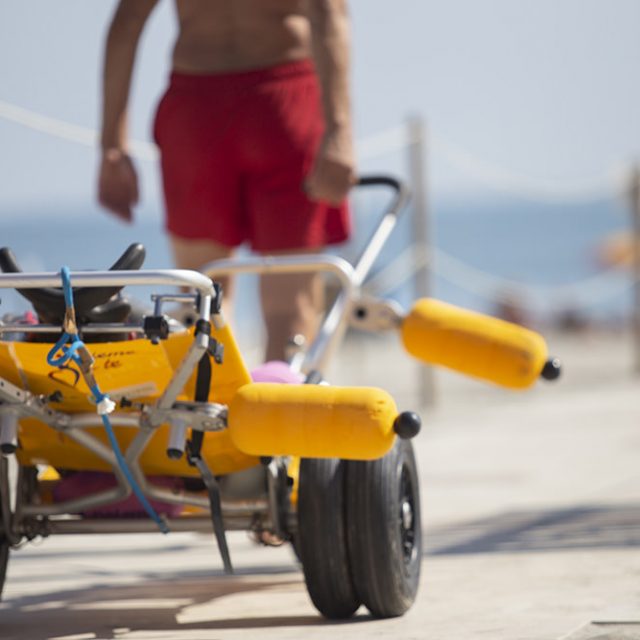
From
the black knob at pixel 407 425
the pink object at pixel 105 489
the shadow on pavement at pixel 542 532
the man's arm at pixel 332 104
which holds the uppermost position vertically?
the man's arm at pixel 332 104

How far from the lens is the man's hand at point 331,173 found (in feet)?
11.4

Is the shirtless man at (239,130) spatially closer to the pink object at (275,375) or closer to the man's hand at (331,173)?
the man's hand at (331,173)

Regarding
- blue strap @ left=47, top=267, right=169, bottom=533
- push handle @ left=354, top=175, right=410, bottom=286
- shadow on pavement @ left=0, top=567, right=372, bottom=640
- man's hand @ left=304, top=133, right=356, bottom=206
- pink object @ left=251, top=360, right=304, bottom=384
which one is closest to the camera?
blue strap @ left=47, top=267, right=169, bottom=533

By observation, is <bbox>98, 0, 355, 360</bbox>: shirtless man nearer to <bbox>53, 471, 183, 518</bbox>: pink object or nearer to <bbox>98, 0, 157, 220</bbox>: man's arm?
<bbox>98, 0, 157, 220</bbox>: man's arm

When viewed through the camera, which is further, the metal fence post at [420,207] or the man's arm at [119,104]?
the metal fence post at [420,207]

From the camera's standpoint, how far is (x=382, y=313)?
3424 mm

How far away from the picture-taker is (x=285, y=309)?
3725 mm

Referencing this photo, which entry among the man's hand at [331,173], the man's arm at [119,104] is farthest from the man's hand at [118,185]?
the man's hand at [331,173]

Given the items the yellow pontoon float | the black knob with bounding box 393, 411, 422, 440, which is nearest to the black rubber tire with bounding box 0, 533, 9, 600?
the yellow pontoon float

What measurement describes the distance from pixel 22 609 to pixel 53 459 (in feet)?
1.33

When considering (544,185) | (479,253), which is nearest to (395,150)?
(544,185)

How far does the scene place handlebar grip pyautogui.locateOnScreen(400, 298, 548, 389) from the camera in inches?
123

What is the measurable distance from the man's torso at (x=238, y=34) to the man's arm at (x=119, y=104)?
124mm

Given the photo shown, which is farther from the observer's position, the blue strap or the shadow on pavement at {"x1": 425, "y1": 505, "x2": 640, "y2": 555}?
the shadow on pavement at {"x1": 425, "y1": 505, "x2": 640, "y2": 555}
